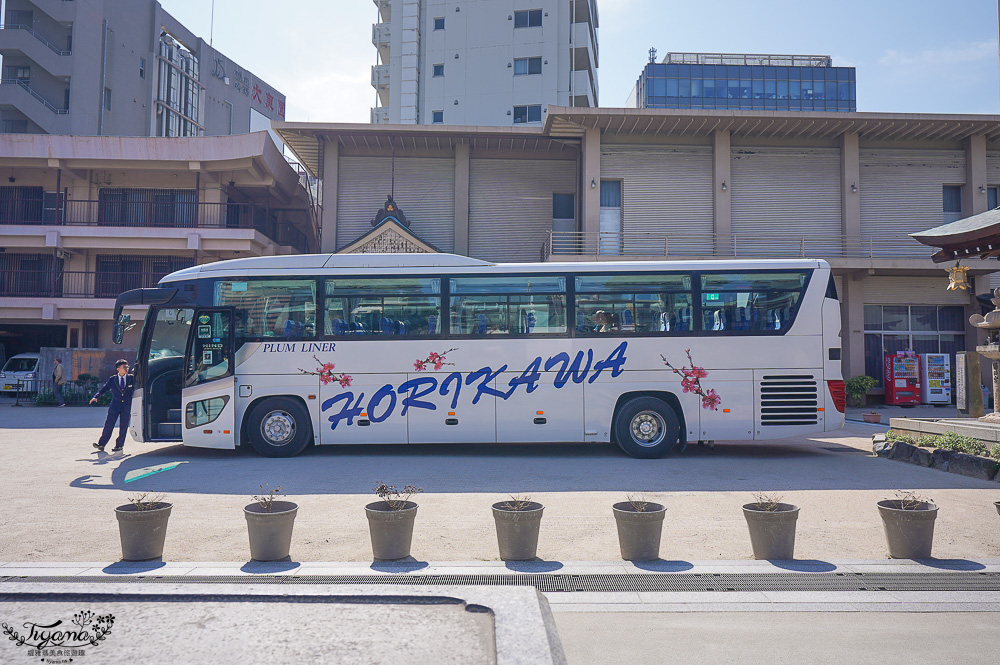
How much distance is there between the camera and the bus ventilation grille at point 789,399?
1195cm

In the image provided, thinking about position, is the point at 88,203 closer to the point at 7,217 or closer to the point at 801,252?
the point at 7,217

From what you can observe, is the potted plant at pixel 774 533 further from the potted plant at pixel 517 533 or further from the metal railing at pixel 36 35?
the metal railing at pixel 36 35

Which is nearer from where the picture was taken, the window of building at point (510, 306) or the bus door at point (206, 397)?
the bus door at point (206, 397)

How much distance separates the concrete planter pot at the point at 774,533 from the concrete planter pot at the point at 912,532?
96 centimetres

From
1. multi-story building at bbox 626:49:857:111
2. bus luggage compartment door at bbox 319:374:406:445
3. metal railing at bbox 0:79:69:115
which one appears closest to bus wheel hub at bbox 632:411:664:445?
bus luggage compartment door at bbox 319:374:406:445

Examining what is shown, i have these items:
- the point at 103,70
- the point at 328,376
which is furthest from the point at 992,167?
the point at 103,70

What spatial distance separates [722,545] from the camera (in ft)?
21.6

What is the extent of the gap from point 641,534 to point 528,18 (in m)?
40.3

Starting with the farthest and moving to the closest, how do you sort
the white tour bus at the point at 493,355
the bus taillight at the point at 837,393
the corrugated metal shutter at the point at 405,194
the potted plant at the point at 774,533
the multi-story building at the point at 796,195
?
the corrugated metal shutter at the point at 405,194, the multi-story building at the point at 796,195, the white tour bus at the point at 493,355, the bus taillight at the point at 837,393, the potted plant at the point at 774,533

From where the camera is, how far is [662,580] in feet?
18.0

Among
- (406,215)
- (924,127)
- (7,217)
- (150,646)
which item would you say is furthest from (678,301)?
(7,217)

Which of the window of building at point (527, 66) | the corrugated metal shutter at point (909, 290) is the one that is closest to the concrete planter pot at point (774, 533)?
A: the corrugated metal shutter at point (909, 290)

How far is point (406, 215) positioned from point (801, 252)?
1491 cm

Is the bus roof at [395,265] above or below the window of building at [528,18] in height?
below
